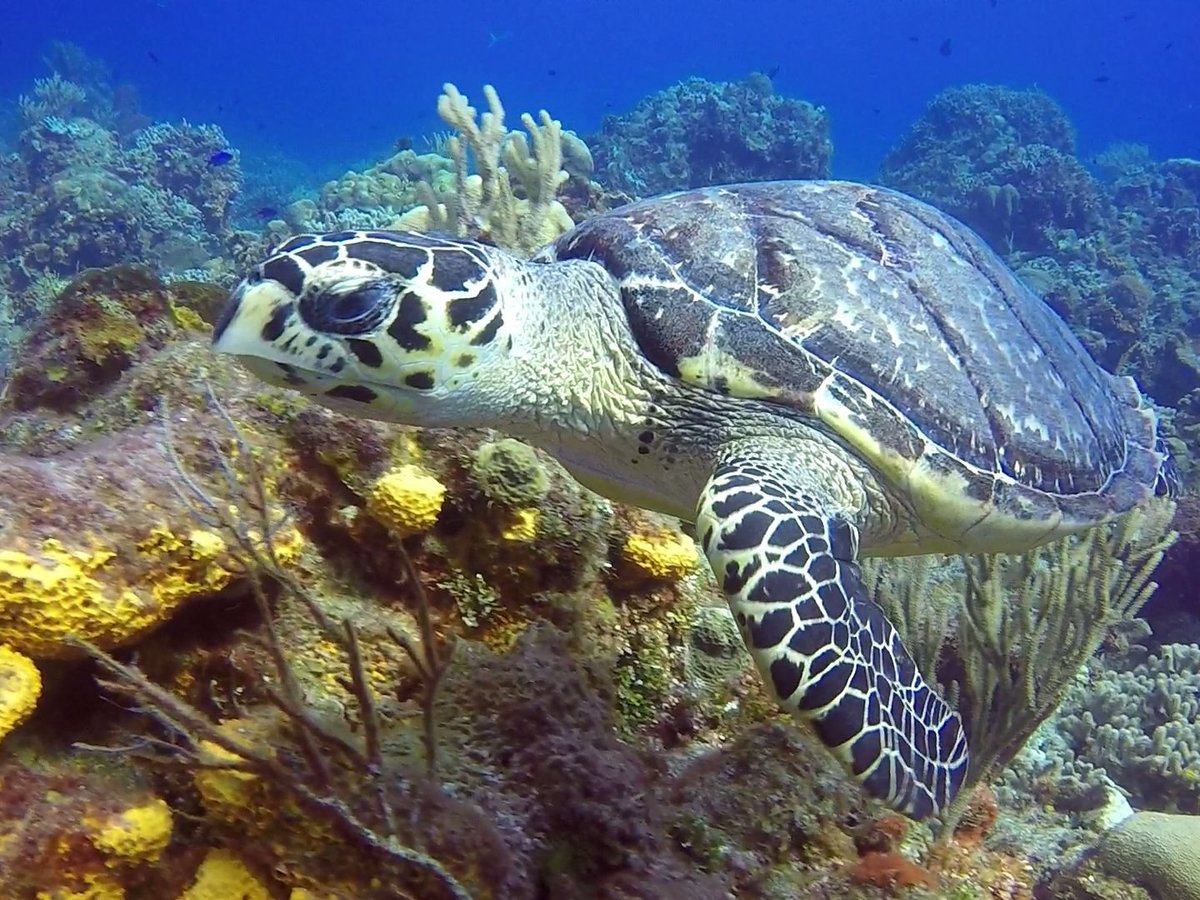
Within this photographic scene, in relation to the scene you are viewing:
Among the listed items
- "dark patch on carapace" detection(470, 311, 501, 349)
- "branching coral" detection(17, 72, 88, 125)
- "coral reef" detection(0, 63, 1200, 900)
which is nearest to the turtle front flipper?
"coral reef" detection(0, 63, 1200, 900)

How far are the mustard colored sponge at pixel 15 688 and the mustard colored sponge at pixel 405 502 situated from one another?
2.88 feet

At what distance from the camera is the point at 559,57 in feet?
336

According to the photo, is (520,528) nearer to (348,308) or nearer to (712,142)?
(348,308)

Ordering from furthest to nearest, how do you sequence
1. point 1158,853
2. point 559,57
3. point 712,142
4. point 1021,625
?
point 559,57 < point 712,142 < point 1021,625 < point 1158,853

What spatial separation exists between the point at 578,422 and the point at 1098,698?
12.8 feet

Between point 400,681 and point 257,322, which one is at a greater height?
point 257,322

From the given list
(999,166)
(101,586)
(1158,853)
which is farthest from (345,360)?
(999,166)

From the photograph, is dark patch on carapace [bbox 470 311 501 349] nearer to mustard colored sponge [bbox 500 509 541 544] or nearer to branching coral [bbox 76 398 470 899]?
mustard colored sponge [bbox 500 509 541 544]

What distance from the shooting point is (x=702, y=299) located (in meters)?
2.53

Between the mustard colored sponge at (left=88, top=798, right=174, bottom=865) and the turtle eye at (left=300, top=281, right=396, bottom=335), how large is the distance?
Result: 1.16 m

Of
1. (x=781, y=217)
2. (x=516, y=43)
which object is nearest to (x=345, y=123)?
(x=781, y=217)

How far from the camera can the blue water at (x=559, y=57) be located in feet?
157

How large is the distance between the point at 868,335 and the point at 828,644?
1095 millimetres

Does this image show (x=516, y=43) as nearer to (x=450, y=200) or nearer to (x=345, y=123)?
(x=345, y=123)
